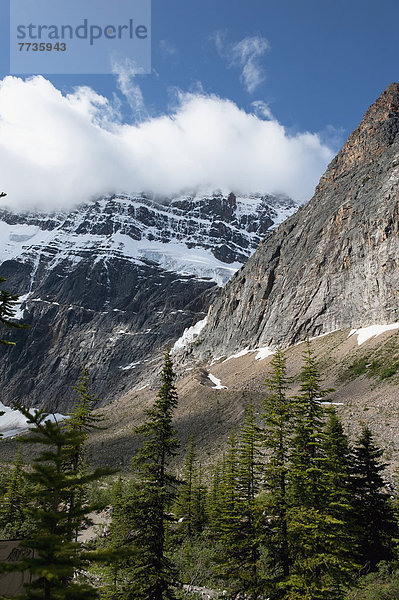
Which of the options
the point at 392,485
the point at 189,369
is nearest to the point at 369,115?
the point at 189,369

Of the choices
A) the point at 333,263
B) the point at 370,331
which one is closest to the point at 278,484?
the point at 370,331

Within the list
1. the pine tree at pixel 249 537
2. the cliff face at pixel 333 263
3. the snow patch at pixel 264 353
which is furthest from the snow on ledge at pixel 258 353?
the pine tree at pixel 249 537

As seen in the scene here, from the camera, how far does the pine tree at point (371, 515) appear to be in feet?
51.8

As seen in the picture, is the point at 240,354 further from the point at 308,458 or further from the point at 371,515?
the point at 308,458

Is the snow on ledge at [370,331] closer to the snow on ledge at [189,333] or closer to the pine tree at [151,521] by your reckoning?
the pine tree at [151,521]

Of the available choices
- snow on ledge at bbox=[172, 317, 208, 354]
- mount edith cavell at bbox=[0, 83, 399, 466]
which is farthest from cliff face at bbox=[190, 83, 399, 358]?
snow on ledge at bbox=[172, 317, 208, 354]

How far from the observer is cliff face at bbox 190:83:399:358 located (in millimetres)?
76062

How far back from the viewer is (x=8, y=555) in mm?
8852

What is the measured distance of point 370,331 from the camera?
69.1m

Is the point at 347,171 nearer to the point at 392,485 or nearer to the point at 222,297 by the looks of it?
the point at 222,297

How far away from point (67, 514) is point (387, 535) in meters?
15.7

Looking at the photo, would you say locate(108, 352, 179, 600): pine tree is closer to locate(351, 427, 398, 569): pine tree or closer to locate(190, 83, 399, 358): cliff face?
locate(351, 427, 398, 569): pine tree

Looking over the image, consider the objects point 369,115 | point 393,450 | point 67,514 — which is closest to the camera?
point 67,514

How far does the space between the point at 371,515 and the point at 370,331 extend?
5812 cm
